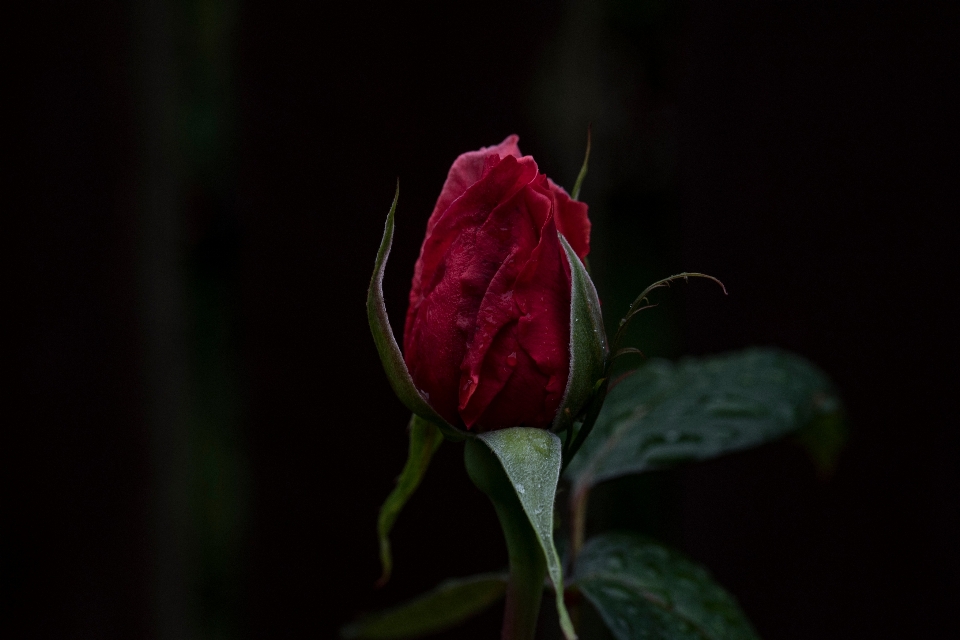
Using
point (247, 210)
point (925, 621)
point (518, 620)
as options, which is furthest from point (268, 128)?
point (925, 621)

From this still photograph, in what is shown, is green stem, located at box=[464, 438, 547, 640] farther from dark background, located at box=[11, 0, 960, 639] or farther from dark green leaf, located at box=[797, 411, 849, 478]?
dark background, located at box=[11, 0, 960, 639]

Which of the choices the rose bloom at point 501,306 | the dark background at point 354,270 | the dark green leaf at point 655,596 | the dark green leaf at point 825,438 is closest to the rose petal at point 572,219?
the rose bloom at point 501,306

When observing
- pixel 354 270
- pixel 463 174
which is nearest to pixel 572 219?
pixel 463 174

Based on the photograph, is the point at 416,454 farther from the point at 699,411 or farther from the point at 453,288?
the point at 699,411

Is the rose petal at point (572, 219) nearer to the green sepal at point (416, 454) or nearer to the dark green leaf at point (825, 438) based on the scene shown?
the green sepal at point (416, 454)

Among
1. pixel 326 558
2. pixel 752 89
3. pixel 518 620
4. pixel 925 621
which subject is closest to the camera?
pixel 518 620

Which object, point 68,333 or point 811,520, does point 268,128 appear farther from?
point 811,520
